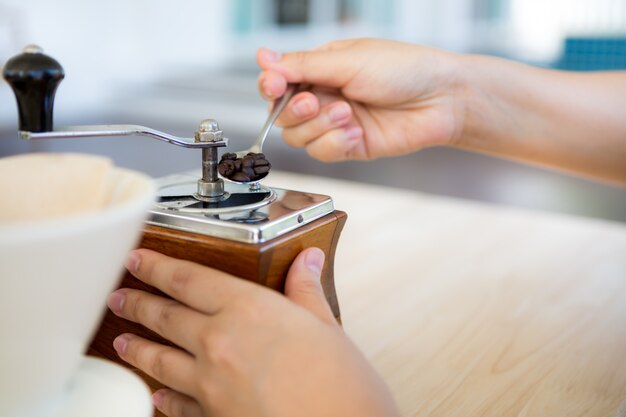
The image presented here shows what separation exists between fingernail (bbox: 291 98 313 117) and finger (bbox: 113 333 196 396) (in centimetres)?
46

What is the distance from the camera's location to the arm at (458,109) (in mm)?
905

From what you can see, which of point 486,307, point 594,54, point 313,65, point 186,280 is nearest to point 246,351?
point 186,280

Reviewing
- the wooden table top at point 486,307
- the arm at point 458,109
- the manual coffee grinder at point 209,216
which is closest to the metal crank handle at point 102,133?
the manual coffee grinder at point 209,216

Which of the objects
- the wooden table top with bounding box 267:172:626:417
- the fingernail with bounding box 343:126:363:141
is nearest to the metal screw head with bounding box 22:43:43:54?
the wooden table top with bounding box 267:172:626:417

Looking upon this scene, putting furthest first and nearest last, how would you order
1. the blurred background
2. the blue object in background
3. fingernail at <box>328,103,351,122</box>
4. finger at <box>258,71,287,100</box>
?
the blue object in background
the blurred background
fingernail at <box>328,103,351,122</box>
finger at <box>258,71,287,100</box>

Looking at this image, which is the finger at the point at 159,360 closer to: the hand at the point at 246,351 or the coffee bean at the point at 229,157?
the hand at the point at 246,351

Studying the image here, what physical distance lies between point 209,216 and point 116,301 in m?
0.10

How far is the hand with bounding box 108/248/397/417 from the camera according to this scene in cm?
39

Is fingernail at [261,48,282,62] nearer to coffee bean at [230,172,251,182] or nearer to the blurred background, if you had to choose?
coffee bean at [230,172,251,182]

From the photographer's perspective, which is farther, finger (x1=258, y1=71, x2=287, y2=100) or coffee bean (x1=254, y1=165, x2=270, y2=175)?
finger (x1=258, y1=71, x2=287, y2=100)

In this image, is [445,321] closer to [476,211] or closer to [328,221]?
[328,221]

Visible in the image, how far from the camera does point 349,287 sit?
0.81 m

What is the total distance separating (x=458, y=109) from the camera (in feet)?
3.22

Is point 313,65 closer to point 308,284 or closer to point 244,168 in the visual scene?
point 244,168
